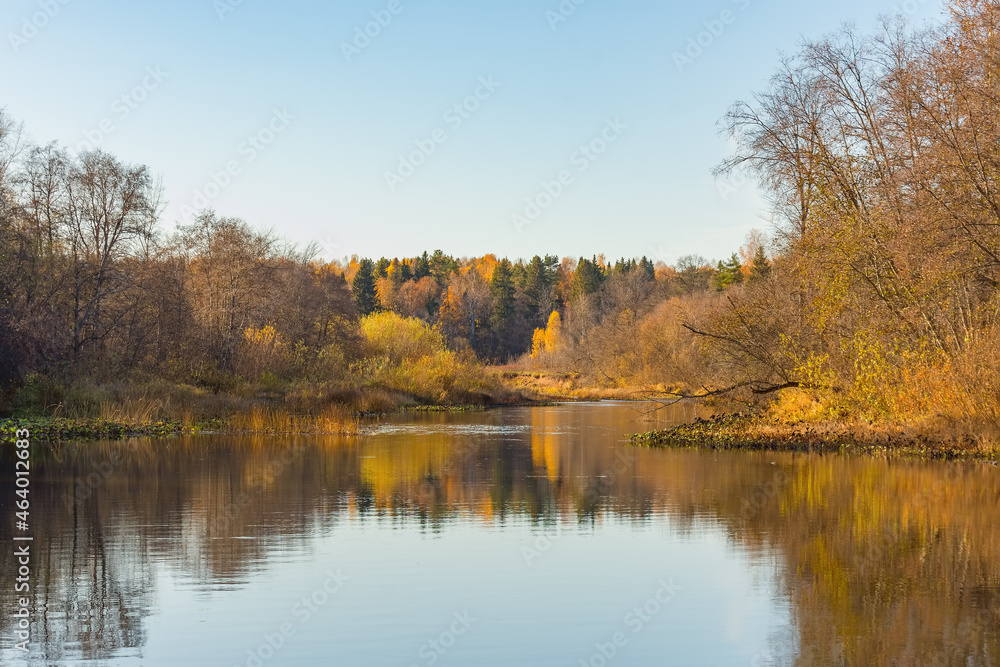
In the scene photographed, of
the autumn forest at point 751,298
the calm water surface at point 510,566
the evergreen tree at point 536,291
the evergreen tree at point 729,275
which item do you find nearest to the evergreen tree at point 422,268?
the evergreen tree at point 536,291

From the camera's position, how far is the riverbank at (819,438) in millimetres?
22172

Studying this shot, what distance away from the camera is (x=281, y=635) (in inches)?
341

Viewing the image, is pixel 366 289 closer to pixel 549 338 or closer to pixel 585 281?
pixel 549 338

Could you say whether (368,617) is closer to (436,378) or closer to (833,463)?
(833,463)

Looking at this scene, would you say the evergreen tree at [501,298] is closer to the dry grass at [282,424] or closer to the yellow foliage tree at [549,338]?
the yellow foliage tree at [549,338]

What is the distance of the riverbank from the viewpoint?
72.7ft

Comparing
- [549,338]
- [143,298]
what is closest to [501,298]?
[549,338]

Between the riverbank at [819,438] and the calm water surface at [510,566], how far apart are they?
1.49 metres

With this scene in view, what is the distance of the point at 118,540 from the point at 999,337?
19.0 meters

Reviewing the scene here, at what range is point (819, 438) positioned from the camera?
2580cm

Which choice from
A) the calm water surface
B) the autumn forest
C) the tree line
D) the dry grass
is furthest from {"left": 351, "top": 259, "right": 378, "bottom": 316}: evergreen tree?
the calm water surface

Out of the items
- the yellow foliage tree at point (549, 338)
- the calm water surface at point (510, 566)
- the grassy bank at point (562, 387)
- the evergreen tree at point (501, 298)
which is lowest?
the calm water surface at point (510, 566)

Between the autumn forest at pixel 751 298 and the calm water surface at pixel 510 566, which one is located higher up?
the autumn forest at pixel 751 298

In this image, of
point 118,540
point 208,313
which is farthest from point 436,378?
point 118,540
